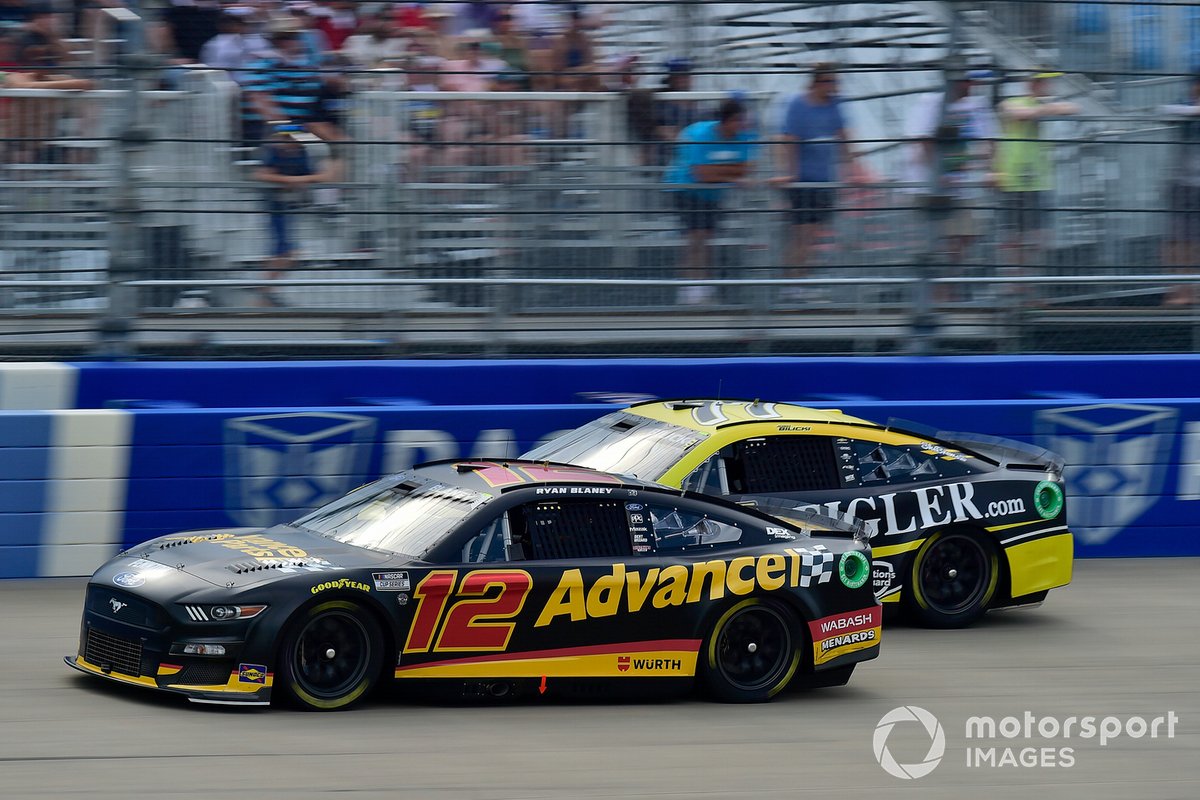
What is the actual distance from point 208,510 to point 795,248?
15.9 feet

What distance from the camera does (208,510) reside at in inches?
416

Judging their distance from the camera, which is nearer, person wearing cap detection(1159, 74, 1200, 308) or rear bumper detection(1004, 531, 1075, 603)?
rear bumper detection(1004, 531, 1075, 603)

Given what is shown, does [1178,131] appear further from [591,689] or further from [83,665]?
[83,665]

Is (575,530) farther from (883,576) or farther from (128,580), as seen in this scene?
(883,576)

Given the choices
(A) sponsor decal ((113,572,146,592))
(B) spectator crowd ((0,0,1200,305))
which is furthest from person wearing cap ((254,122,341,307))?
(A) sponsor decal ((113,572,146,592))

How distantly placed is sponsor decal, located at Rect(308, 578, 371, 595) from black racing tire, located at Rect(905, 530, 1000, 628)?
382cm

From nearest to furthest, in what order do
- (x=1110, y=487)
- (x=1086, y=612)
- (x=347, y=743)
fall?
(x=347, y=743), (x=1086, y=612), (x=1110, y=487)

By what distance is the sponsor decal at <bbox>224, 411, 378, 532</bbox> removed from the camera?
10.6 metres

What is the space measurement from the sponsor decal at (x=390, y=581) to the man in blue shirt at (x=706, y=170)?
561 centimetres

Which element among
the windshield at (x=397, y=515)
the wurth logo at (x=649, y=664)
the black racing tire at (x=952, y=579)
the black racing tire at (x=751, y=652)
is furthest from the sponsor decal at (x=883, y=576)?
the windshield at (x=397, y=515)

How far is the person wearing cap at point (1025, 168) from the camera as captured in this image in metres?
12.6

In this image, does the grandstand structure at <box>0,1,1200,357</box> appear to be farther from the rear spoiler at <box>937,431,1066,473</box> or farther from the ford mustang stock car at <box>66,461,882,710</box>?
the ford mustang stock car at <box>66,461,882,710</box>


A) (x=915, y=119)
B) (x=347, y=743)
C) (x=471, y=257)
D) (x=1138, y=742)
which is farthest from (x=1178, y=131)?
(x=347, y=743)

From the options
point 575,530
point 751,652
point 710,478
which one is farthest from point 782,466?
point 575,530
